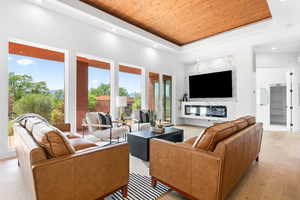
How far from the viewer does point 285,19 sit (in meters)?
3.91

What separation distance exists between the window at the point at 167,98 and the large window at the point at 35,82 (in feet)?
14.0

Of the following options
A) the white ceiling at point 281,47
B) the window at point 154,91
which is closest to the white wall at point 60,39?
the window at point 154,91

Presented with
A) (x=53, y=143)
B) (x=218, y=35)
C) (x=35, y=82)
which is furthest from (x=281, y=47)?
(x=35, y=82)

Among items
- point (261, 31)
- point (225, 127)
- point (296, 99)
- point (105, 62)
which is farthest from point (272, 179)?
point (296, 99)

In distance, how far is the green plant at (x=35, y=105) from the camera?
135 inches

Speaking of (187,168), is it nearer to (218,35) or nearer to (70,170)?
(70,170)

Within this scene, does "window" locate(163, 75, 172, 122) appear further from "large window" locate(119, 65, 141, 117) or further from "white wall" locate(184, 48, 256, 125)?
"white wall" locate(184, 48, 256, 125)

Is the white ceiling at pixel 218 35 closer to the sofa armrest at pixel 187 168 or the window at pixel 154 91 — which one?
the window at pixel 154 91

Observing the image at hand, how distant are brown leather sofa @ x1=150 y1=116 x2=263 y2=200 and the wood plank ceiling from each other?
336cm

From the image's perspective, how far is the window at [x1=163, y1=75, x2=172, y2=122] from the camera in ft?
23.2

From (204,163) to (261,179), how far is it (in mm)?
1577

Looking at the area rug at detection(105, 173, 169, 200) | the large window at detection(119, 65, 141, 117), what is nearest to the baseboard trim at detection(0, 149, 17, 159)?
the area rug at detection(105, 173, 169, 200)

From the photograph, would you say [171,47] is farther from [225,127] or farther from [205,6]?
[225,127]

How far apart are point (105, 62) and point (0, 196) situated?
3948 millimetres
